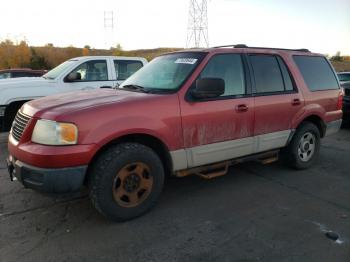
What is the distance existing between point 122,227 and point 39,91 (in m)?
4.61

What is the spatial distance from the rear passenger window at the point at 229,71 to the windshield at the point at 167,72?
0.18 m

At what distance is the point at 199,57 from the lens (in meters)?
4.12

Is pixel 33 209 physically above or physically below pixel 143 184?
below

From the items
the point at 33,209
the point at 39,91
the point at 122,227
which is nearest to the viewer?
the point at 122,227

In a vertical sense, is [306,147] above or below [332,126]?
below

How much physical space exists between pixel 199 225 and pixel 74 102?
6.16 ft

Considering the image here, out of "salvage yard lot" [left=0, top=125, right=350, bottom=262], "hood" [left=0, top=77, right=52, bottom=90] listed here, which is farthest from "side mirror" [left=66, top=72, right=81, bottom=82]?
"salvage yard lot" [left=0, top=125, right=350, bottom=262]

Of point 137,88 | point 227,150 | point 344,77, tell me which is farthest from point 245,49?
point 344,77

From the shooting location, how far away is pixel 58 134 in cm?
313

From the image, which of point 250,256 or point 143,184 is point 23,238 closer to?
point 143,184

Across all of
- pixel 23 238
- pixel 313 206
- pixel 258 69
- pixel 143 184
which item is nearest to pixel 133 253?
pixel 143 184

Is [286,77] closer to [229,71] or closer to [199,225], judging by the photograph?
[229,71]

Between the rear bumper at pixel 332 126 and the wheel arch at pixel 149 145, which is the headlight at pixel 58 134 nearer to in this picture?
the wheel arch at pixel 149 145

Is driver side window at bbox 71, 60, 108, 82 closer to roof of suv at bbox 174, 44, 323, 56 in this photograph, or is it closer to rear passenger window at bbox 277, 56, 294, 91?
roof of suv at bbox 174, 44, 323, 56
